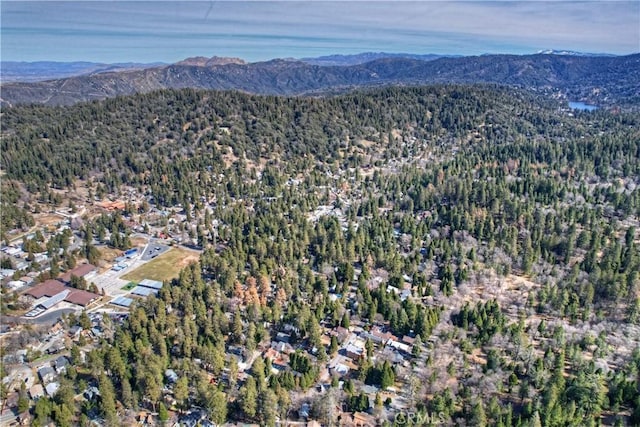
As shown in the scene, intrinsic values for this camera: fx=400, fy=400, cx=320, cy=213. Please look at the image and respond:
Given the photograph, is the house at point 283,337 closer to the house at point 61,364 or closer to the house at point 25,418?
the house at point 61,364

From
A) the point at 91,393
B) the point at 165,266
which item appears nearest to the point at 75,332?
the point at 91,393

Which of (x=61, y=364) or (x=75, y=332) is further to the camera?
(x=75, y=332)

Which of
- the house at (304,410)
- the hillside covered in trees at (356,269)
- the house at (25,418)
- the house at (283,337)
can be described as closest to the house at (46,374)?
the hillside covered in trees at (356,269)

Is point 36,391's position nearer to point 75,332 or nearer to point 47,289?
point 75,332

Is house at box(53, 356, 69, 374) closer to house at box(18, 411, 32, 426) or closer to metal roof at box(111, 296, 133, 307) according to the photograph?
house at box(18, 411, 32, 426)

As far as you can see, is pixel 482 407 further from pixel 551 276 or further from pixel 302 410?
pixel 551 276

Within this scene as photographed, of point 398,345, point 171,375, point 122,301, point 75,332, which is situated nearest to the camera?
point 171,375

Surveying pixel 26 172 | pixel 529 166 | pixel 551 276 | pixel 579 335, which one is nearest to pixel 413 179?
pixel 529 166
